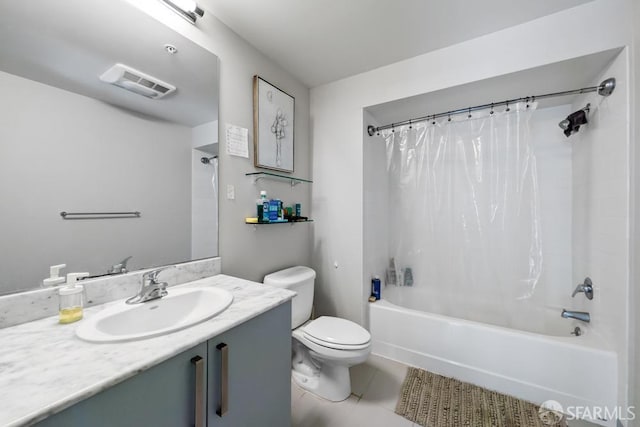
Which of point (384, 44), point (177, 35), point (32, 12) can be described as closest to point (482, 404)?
point (384, 44)

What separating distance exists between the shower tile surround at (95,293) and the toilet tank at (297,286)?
43 centimetres

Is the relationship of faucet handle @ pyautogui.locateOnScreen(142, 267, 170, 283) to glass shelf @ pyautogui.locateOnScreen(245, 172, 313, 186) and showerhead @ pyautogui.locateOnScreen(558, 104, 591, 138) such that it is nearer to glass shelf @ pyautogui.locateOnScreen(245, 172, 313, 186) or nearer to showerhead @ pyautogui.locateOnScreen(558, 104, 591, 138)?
glass shelf @ pyautogui.locateOnScreen(245, 172, 313, 186)

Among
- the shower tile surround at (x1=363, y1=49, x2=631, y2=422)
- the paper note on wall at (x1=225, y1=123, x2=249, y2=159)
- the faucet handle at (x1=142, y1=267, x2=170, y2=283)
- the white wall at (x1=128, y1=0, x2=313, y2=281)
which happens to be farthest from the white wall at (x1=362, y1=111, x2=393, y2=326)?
the faucet handle at (x1=142, y1=267, x2=170, y2=283)

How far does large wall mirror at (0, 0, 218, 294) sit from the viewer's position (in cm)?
85

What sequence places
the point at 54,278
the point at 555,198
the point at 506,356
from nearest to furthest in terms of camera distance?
the point at 54,278 < the point at 506,356 < the point at 555,198

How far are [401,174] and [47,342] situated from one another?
229 cm

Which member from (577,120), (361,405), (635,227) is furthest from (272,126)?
(635,227)

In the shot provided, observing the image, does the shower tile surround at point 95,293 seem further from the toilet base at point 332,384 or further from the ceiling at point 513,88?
the ceiling at point 513,88

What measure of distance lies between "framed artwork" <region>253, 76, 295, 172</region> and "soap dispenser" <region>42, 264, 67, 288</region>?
110 centimetres

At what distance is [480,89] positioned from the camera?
168 cm

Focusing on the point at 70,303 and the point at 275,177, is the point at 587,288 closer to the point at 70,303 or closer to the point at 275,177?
the point at 275,177

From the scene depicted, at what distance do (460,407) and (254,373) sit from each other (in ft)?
4.29

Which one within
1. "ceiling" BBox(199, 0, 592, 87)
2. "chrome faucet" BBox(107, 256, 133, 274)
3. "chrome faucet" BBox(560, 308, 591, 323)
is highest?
"ceiling" BBox(199, 0, 592, 87)

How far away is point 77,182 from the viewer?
3.14 feet
